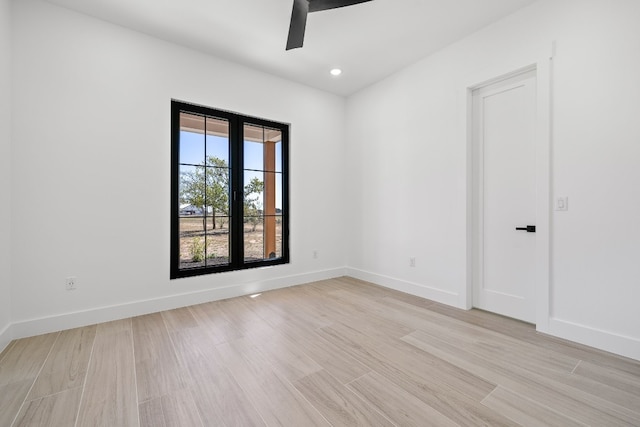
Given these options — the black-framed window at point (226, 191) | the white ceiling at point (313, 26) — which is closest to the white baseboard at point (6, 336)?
the black-framed window at point (226, 191)

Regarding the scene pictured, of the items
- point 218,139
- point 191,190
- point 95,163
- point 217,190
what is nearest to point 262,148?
point 218,139

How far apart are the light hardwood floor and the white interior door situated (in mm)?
289

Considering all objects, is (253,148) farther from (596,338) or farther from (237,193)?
(596,338)

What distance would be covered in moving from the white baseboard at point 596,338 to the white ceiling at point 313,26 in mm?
2707

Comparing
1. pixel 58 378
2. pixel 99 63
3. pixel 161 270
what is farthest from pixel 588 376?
pixel 99 63

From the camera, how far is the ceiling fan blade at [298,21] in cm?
195

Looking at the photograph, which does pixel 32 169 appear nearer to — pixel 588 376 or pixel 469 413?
pixel 469 413

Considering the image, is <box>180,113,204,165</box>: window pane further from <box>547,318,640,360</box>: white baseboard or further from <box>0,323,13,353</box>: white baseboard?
<box>547,318,640,360</box>: white baseboard

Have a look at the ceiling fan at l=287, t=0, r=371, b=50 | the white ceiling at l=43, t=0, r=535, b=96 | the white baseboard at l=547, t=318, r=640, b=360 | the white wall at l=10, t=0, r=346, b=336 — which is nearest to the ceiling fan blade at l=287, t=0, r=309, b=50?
the ceiling fan at l=287, t=0, r=371, b=50

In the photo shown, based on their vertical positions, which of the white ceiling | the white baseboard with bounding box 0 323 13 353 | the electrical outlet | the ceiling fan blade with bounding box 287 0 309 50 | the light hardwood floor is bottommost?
the light hardwood floor

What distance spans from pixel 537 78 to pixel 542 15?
519mm

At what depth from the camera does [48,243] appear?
239 centimetres

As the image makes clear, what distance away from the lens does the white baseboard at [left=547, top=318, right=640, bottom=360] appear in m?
1.93

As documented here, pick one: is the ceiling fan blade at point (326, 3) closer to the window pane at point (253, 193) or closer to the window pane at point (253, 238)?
the window pane at point (253, 193)
